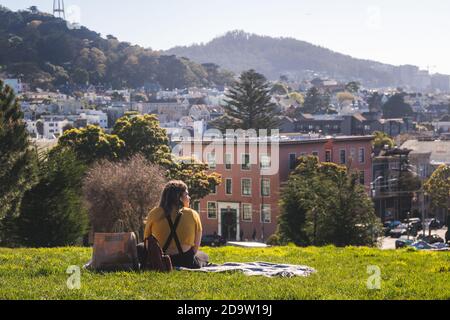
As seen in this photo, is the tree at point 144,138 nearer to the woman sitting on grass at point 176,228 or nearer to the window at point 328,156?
the window at point 328,156

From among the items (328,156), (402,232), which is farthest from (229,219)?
(402,232)

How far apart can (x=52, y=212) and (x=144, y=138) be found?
54.7 ft

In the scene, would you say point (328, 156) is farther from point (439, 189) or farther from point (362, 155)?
point (439, 189)

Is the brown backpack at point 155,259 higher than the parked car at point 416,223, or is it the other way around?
the brown backpack at point 155,259

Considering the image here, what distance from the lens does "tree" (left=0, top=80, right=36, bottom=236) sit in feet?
66.1

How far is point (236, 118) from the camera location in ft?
213

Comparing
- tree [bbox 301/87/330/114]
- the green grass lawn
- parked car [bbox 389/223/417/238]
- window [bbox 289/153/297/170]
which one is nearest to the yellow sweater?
the green grass lawn

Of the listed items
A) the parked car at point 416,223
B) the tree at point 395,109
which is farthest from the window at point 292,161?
the tree at point 395,109

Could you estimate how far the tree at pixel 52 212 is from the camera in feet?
70.9

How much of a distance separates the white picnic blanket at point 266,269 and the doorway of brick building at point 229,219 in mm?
37185

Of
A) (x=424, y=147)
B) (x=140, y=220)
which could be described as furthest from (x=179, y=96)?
(x=140, y=220)

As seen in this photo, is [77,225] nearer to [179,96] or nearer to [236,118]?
[236,118]

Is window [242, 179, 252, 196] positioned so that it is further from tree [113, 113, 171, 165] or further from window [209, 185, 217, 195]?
tree [113, 113, 171, 165]

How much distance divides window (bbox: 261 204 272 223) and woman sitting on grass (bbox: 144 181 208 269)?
120 ft
